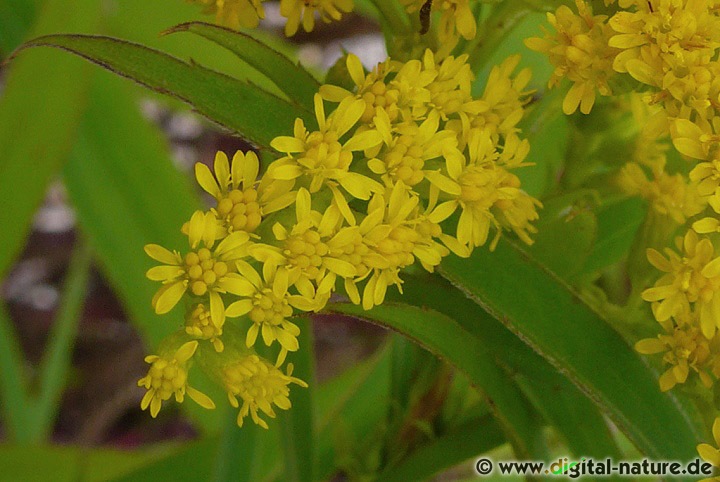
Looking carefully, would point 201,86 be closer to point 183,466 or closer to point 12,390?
point 183,466

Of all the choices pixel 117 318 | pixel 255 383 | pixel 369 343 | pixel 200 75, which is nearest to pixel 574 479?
pixel 255 383

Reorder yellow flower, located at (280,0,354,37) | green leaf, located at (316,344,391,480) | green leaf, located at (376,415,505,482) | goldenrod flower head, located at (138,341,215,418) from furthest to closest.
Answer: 1. green leaf, located at (316,344,391,480)
2. green leaf, located at (376,415,505,482)
3. yellow flower, located at (280,0,354,37)
4. goldenrod flower head, located at (138,341,215,418)

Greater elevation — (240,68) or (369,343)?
(240,68)

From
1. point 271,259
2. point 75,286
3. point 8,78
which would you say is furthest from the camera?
point 75,286

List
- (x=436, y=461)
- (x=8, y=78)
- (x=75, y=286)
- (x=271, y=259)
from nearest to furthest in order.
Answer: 1. (x=271, y=259)
2. (x=436, y=461)
3. (x=8, y=78)
4. (x=75, y=286)

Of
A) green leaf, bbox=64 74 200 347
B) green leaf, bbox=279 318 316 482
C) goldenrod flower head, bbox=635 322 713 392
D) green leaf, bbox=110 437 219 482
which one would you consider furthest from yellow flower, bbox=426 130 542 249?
green leaf, bbox=64 74 200 347

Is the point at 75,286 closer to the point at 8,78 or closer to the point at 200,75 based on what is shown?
the point at 8,78

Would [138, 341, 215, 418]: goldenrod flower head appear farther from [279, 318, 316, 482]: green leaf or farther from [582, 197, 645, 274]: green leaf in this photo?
[582, 197, 645, 274]: green leaf
